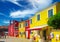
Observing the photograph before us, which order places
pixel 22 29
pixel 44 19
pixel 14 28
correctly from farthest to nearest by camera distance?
pixel 14 28 → pixel 22 29 → pixel 44 19

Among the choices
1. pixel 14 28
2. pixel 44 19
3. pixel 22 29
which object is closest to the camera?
pixel 44 19

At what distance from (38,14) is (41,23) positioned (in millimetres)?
1478

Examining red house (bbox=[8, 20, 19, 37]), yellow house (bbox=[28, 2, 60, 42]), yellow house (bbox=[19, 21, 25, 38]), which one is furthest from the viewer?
red house (bbox=[8, 20, 19, 37])

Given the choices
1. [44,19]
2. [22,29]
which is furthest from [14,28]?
[44,19]

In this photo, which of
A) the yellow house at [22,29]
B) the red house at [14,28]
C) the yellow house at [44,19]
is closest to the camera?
the yellow house at [44,19]

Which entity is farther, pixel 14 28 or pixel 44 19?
pixel 14 28

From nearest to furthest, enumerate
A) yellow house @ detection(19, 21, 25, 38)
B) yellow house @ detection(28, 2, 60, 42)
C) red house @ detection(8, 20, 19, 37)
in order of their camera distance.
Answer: yellow house @ detection(28, 2, 60, 42), yellow house @ detection(19, 21, 25, 38), red house @ detection(8, 20, 19, 37)

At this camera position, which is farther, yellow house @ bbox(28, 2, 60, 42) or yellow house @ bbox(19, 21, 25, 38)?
yellow house @ bbox(19, 21, 25, 38)

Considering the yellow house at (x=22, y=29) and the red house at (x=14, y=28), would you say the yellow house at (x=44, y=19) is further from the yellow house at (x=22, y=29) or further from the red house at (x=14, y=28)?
the red house at (x=14, y=28)

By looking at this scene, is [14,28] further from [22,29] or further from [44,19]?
[44,19]

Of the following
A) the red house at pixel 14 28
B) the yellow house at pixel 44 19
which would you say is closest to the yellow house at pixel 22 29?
the red house at pixel 14 28

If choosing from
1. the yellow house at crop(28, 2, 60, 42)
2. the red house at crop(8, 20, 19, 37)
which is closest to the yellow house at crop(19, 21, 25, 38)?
the red house at crop(8, 20, 19, 37)

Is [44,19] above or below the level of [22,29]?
above

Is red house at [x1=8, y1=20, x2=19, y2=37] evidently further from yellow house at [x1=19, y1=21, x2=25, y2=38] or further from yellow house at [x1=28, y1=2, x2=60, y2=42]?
yellow house at [x1=28, y1=2, x2=60, y2=42]
